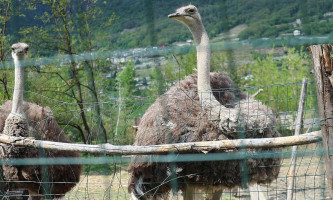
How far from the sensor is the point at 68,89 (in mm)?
8797

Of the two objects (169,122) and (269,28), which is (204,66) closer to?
(169,122)

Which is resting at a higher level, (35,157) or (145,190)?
(35,157)

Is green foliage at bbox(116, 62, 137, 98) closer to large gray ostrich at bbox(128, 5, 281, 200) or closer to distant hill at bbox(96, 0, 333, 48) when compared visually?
distant hill at bbox(96, 0, 333, 48)

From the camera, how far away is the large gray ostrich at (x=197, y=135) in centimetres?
412

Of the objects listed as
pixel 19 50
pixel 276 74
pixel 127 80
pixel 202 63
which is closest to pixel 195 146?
pixel 202 63

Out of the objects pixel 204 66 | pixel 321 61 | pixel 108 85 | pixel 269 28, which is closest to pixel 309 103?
pixel 269 28

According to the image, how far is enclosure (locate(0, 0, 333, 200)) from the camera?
3.33 m

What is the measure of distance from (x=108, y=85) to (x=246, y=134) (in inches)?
225

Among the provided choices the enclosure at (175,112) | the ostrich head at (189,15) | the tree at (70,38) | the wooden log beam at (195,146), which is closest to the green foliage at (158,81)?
the enclosure at (175,112)

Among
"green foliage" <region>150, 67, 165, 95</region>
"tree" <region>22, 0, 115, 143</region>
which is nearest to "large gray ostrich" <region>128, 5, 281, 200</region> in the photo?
"green foliage" <region>150, 67, 165, 95</region>

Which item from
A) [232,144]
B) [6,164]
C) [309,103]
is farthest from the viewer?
[309,103]

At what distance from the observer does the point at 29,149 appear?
459cm

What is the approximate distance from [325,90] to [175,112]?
177 centimetres

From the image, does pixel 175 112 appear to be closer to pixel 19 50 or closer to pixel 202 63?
pixel 202 63
